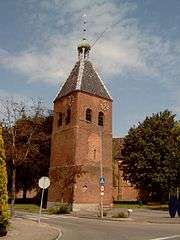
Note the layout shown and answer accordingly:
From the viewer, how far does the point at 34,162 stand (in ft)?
179

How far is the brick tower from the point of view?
1722 inches

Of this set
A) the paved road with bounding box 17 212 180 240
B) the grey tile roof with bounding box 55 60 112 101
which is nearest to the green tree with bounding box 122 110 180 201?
the grey tile roof with bounding box 55 60 112 101

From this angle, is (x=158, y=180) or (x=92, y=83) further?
(x=158, y=180)

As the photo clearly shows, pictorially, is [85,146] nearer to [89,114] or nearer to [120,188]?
[89,114]

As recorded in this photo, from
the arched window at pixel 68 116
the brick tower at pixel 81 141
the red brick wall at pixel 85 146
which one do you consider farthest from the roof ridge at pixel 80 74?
the arched window at pixel 68 116

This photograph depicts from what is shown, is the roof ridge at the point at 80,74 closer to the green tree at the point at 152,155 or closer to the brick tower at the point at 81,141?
the brick tower at the point at 81,141

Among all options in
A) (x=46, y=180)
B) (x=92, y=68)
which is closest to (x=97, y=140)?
(x=92, y=68)

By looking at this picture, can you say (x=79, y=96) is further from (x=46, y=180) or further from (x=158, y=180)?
(x=46, y=180)

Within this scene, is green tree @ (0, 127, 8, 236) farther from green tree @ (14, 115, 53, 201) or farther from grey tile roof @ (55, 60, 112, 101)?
green tree @ (14, 115, 53, 201)

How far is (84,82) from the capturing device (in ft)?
159

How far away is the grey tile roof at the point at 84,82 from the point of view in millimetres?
48047

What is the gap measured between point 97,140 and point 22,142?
1103 centimetres

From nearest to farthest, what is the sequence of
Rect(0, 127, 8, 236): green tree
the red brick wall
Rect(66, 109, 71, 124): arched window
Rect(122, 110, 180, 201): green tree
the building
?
Rect(0, 127, 8, 236): green tree
the red brick wall
Rect(66, 109, 71, 124): arched window
Rect(122, 110, 180, 201): green tree
the building

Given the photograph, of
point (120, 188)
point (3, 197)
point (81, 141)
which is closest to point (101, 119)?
point (81, 141)
